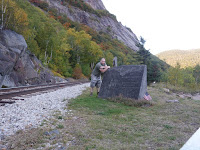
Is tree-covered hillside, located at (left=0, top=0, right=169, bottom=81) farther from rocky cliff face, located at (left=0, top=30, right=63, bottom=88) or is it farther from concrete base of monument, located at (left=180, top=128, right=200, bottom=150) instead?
concrete base of monument, located at (left=180, top=128, right=200, bottom=150)

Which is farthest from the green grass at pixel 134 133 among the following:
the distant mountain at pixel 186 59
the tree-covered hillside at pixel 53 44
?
the distant mountain at pixel 186 59

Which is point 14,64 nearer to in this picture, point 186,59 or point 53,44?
point 53,44

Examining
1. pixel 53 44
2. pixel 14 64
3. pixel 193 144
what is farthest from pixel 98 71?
pixel 53 44

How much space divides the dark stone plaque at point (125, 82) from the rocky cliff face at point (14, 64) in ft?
23.8

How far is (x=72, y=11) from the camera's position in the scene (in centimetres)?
8012

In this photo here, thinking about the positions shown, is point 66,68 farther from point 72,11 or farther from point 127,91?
point 72,11

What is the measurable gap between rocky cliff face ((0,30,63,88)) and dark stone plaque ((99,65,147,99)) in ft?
23.8

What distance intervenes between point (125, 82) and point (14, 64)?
10297 millimetres

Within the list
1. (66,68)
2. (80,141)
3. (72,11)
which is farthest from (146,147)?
(72,11)

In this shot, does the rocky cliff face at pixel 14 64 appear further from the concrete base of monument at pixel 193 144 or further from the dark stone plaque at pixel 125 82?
the concrete base of monument at pixel 193 144

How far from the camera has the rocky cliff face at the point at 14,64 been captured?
12234mm

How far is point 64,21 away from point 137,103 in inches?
2482

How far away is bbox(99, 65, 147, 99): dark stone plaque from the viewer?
769 cm

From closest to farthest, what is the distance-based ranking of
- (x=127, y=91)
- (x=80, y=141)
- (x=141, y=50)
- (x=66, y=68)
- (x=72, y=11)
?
(x=80, y=141)
(x=127, y=91)
(x=141, y=50)
(x=66, y=68)
(x=72, y=11)
